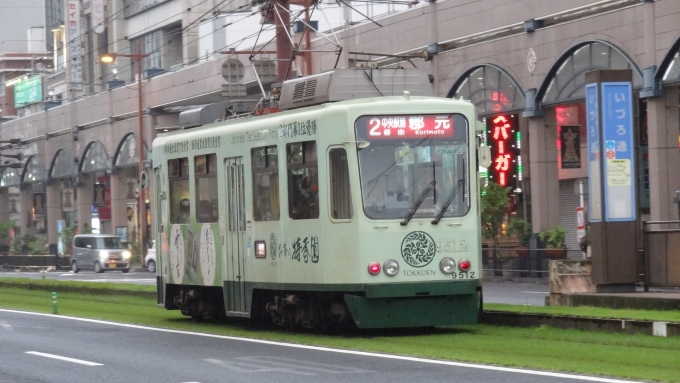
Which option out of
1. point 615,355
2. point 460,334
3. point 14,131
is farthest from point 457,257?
point 14,131

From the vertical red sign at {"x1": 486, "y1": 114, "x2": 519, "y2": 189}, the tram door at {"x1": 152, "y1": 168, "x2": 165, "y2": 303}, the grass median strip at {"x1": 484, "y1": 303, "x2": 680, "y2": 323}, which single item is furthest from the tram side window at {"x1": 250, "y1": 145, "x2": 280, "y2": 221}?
the vertical red sign at {"x1": 486, "y1": 114, "x2": 519, "y2": 189}

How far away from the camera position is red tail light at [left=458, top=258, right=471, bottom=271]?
17.1 metres

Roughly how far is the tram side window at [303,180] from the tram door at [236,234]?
56.3 inches

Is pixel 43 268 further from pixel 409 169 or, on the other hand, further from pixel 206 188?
pixel 409 169

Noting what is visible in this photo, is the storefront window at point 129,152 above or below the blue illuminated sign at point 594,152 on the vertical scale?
above

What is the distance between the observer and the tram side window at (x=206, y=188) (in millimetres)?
20266

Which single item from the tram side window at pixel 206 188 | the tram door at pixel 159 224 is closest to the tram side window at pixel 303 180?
the tram side window at pixel 206 188

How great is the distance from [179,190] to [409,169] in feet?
19.1

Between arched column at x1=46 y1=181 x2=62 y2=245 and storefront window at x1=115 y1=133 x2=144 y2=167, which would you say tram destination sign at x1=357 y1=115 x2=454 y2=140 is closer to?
storefront window at x1=115 y1=133 x2=144 y2=167

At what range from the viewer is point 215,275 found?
20.3m

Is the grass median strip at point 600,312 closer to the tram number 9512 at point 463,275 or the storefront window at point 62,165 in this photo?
the tram number 9512 at point 463,275

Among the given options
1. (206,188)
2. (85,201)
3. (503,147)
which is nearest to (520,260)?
(503,147)

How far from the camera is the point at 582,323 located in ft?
54.7

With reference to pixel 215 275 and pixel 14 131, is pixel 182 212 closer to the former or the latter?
pixel 215 275
